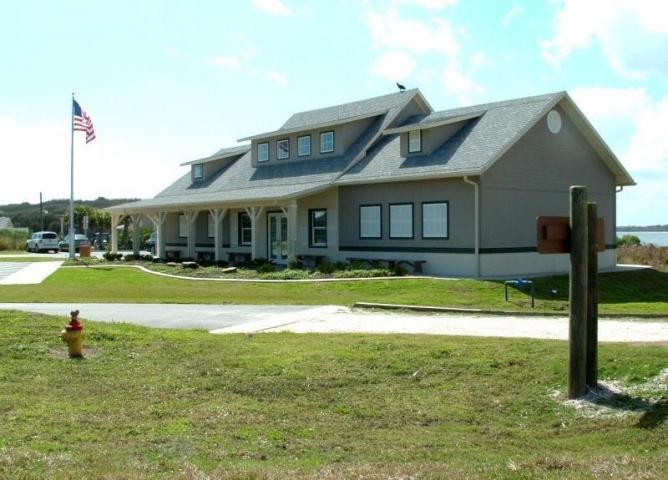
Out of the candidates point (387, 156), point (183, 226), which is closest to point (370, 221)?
point (387, 156)

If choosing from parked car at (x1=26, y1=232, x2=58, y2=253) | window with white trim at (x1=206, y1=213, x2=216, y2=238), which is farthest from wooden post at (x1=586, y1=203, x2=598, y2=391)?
parked car at (x1=26, y1=232, x2=58, y2=253)

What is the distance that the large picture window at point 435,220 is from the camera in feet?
86.0

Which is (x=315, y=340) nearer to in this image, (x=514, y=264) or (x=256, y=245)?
(x=514, y=264)

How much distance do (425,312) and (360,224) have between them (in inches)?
453

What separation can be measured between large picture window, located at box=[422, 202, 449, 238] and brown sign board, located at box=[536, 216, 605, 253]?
17.7m

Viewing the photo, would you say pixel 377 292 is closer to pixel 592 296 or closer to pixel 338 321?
pixel 338 321

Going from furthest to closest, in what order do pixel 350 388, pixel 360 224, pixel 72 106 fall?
pixel 72 106 < pixel 360 224 < pixel 350 388

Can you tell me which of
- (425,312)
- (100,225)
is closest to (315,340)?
(425,312)

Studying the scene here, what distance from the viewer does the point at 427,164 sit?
27125 mm

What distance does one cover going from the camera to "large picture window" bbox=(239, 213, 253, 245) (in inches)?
1410

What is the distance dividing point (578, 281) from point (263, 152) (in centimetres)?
2988

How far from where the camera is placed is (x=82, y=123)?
135 feet

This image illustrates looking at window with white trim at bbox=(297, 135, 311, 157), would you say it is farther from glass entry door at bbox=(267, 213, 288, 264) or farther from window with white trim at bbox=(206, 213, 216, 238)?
window with white trim at bbox=(206, 213, 216, 238)

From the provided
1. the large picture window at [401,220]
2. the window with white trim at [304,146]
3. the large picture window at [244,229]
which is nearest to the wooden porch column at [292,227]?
the large picture window at [401,220]
